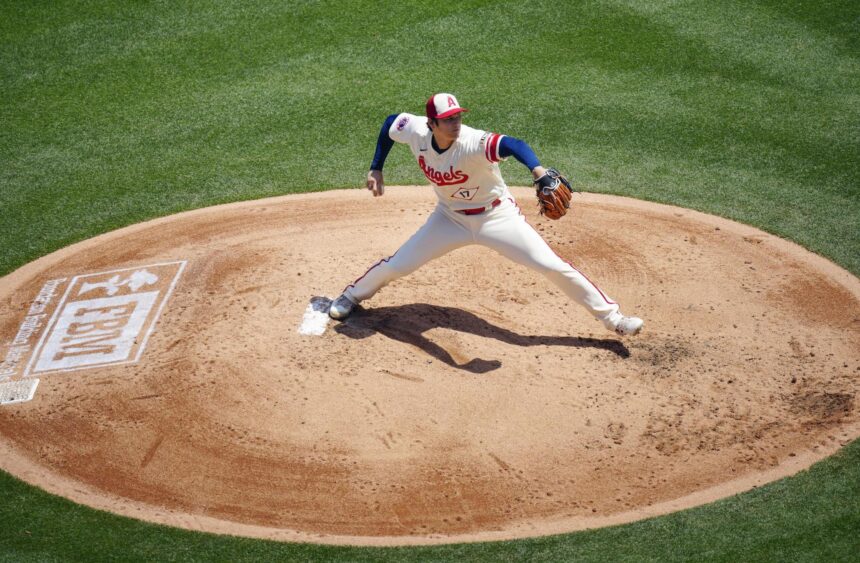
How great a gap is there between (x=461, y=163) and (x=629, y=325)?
1.78m

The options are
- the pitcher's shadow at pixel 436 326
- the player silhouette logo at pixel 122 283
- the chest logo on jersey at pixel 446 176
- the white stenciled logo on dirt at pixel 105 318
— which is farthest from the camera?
the player silhouette logo at pixel 122 283

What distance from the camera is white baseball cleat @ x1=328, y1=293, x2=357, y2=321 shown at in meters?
7.64

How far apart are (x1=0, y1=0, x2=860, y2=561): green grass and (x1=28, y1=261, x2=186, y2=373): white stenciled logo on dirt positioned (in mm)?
1046

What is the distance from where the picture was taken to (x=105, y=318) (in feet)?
26.0

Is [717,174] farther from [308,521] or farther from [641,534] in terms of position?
[308,521]

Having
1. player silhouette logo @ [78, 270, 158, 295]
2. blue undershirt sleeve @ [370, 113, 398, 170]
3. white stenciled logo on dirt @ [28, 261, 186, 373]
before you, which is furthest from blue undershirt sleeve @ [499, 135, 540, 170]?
player silhouette logo @ [78, 270, 158, 295]

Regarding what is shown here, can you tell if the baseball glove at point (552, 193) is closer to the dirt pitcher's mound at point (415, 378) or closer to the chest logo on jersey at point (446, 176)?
the chest logo on jersey at point (446, 176)

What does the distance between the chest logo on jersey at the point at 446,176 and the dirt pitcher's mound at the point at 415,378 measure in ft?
4.10

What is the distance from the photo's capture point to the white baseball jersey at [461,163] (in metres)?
6.71

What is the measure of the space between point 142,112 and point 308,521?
674 centimetres

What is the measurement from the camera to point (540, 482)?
614cm

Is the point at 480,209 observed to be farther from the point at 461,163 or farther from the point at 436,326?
the point at 436,326

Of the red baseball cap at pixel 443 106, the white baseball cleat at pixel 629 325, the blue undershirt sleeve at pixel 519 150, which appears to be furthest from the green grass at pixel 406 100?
the red baseball cap at pixel 443 106

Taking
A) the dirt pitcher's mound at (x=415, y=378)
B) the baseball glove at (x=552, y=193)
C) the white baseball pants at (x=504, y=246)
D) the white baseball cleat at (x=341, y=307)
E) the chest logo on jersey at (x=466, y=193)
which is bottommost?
the dirt pitcher's mound at (x=415, y=378)
